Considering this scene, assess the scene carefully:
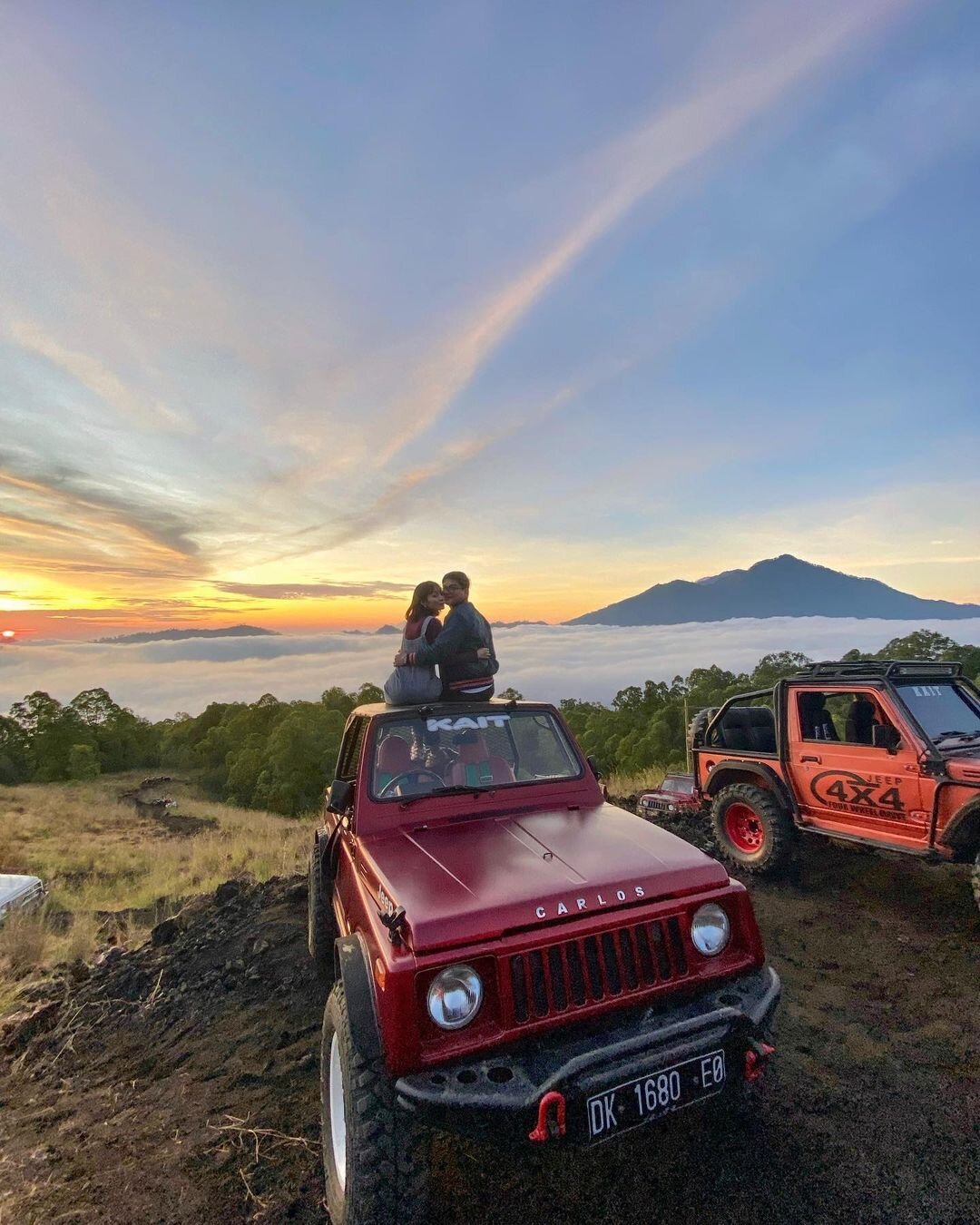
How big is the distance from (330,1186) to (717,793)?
5.50m

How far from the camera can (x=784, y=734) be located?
6.34 metres

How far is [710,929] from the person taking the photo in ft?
9.25

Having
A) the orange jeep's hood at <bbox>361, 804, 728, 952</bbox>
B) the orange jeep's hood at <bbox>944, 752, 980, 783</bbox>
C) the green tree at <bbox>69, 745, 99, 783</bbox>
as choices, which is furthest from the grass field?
the orange jeep's hood at <bbox>944, 752, 980, 783</bbox>

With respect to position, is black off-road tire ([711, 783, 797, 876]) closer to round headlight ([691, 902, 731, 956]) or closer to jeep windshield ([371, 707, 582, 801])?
jeep windshield ([371, 707, 582, 801])

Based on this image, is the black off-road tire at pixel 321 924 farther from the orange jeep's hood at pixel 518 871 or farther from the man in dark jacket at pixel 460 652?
the man in dark jacket at pixel 460 652

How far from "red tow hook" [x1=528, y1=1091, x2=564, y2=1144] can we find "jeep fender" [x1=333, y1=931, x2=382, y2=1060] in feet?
2.02

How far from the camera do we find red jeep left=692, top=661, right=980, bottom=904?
505cm

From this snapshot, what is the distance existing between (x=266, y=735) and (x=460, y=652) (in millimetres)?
40806

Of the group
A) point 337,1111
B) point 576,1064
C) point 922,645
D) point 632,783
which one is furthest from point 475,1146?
point 922,645

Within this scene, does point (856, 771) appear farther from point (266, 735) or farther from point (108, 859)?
point (266, 735)

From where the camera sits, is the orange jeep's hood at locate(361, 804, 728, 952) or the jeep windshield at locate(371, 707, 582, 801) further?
the jeep windshield at locate(371, 707, 582, 801)

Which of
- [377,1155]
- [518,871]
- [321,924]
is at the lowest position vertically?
[321,924]

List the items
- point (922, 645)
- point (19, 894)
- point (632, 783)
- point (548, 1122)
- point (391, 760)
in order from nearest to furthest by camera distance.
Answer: point (548, 1122) → point (391, 760) → point (19, 894) → point (632, 783) → point (922, 645)

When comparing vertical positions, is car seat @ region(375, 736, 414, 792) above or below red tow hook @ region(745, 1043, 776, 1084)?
above
